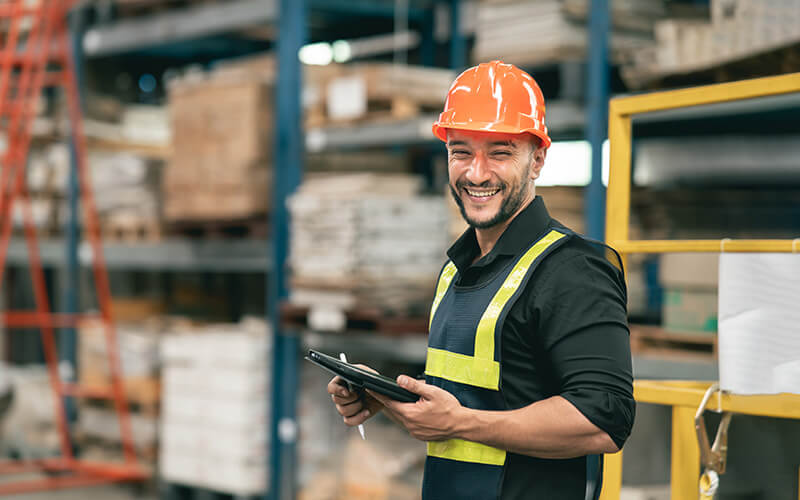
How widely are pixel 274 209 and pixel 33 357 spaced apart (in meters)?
5.28

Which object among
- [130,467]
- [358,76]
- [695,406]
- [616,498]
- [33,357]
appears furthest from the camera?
[33,357]

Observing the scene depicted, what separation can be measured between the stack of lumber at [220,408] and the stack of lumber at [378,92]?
5.17ft

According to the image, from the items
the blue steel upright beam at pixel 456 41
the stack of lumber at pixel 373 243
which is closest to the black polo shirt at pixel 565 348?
the stack of lumber at pixel 373 243

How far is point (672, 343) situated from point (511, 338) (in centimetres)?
294

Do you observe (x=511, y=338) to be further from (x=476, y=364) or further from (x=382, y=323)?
(x=382, y=323)

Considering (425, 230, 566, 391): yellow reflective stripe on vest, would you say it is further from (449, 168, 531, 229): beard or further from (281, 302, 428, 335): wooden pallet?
(281, 302, 428, 335): wooden pallet

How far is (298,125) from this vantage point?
6391 millimetres

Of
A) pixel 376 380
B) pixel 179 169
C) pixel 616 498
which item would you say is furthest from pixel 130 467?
pixel 376 380

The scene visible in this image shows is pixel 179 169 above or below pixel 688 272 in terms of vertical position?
above

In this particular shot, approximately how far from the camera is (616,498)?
2.91m

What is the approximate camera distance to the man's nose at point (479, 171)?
220 centimetres

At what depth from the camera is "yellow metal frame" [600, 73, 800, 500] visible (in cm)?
255

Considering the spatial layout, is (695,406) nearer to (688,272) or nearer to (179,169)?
(688,272)

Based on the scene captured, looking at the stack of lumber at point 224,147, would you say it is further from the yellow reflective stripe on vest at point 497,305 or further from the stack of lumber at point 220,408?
the yellow reflective stripe on vest at point 497,305
